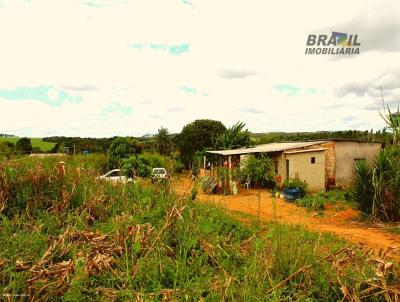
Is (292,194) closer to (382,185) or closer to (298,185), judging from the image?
(298,185)

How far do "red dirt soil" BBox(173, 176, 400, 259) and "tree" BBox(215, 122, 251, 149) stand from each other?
9.72 metres

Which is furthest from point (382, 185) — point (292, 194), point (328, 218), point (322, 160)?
point (322, 160)

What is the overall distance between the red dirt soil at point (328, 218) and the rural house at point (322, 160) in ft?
7.79

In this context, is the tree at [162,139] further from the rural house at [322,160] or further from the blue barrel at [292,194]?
the blue barrel at [292,194]

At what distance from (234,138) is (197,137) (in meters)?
6.20

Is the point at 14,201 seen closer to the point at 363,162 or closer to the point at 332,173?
the point at 363,162

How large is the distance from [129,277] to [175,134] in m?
32.5

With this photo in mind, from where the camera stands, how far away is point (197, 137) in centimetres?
3089

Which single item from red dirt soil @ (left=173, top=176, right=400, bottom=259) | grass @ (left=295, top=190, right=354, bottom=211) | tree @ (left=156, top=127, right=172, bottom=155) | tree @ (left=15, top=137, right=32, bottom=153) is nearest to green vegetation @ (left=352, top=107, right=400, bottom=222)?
red dirt soil @ (left=173, top=176, right=400, bottom=259)

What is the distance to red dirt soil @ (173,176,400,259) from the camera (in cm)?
530

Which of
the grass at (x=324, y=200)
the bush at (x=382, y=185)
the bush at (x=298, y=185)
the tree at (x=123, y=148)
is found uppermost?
the tree at (x=123, y=148)

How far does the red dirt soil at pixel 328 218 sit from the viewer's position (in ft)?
17.4

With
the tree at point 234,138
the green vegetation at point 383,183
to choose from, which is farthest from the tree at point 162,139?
the green vegetation at point 383,183

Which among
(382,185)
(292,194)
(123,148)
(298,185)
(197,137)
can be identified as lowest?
(292,194)
